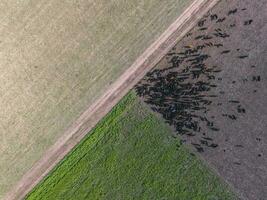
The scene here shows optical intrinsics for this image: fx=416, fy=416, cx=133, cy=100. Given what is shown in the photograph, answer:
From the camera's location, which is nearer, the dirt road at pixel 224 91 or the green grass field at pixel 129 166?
the dirt road at pixel 224 91

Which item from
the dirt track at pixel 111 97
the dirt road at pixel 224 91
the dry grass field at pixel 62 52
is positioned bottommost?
the dirt road at pixel 224 91

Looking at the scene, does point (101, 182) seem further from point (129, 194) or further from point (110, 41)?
point (110, 41)

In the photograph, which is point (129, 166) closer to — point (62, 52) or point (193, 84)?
point (193, 84)

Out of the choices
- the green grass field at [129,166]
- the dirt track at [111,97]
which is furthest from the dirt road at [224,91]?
the green grass field at [129,166]

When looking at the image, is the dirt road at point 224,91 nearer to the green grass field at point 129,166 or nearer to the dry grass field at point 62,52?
the green grass field at point 129,166

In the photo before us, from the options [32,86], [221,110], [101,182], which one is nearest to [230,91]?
[221,110]

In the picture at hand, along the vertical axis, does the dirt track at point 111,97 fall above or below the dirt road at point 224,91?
above

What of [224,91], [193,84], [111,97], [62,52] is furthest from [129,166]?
[62,52]
